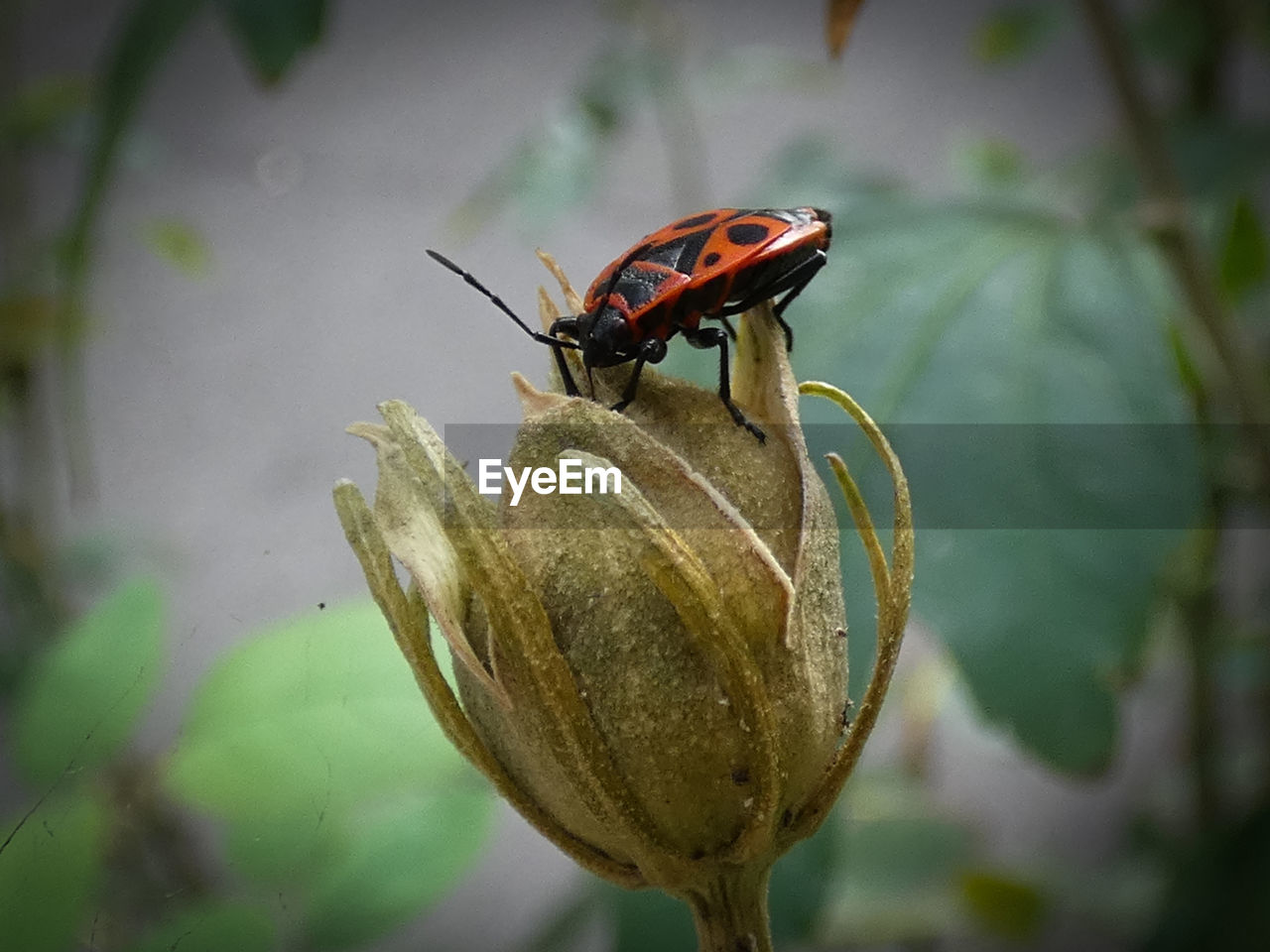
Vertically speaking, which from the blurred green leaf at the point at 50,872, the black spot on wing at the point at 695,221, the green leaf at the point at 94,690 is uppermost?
the black spot on wing at the point at 695,221

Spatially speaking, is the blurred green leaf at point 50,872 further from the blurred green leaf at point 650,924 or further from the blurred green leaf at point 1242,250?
the blurred green leaf at point 1242,250

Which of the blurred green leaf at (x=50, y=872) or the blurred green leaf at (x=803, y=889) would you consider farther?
the blurred green leaf at (x=803, y=889)

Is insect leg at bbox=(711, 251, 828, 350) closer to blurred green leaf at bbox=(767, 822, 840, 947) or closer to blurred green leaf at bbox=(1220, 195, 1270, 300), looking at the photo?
blurred green leaf at bbox=(767, 822, 840, 947)

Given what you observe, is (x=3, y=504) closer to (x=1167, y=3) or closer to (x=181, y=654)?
(x=181, y=654)

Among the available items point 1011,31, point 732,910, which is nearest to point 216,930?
point 732,910

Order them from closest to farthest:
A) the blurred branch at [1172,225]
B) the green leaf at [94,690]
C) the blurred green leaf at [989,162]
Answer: the green leaf at [94,690], the blurred branch at [1172,225], the blurred green leaf at [989,162]

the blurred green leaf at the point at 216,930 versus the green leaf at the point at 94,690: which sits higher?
the green leaf at the point at 94,690

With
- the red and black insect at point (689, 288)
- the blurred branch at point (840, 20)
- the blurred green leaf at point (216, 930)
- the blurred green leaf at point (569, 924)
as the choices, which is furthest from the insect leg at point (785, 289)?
the blurred green leaf at point (569, 924)

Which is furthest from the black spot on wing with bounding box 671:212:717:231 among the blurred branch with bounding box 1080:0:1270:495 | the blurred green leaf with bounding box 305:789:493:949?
the blurred branch with bounding box 1080:0:1270:495
